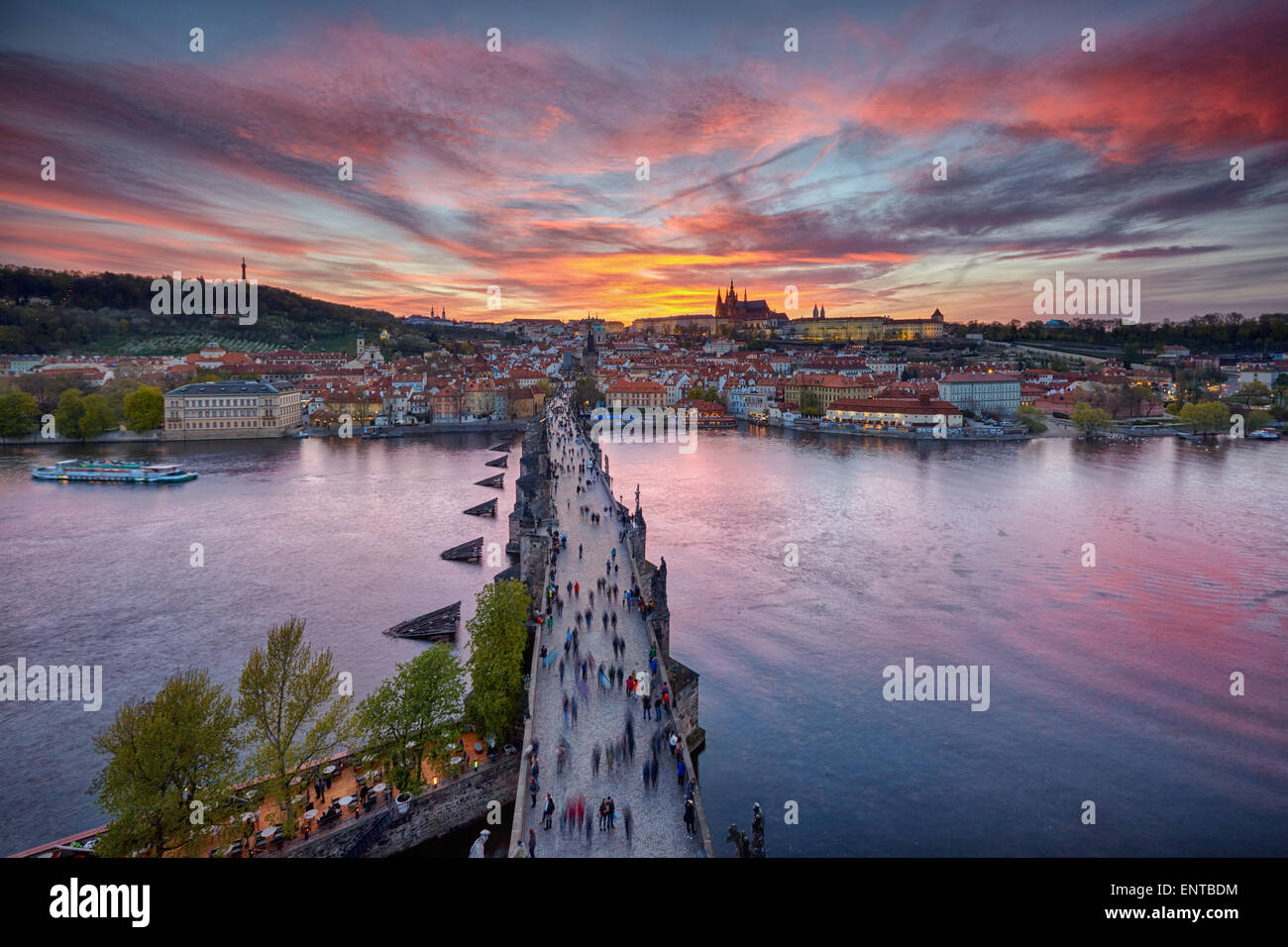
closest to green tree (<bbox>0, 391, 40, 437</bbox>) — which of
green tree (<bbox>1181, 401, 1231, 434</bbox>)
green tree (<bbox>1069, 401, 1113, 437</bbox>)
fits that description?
green tree (<bbox>1069, 401, 1113, 437</bbox>)

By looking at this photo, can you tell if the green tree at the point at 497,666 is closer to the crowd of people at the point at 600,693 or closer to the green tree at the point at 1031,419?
the crowd of people at the point at 600,693

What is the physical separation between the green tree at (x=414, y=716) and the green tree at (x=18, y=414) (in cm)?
4213

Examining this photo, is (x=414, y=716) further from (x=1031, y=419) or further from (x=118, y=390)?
(x=1031, y=419)

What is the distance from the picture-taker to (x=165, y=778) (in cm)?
652

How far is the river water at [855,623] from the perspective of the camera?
8766 mm

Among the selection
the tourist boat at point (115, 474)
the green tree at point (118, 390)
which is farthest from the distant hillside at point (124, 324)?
the tourist boat at point (115, 474)

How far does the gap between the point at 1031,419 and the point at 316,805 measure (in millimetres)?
48230

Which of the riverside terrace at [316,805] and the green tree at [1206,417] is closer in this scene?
the riverside terrace at [316,805]

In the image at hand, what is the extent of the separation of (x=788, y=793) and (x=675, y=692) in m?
1.83

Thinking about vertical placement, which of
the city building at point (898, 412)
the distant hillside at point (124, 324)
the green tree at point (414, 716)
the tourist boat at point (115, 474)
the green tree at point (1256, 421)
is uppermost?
the distant hillside at point (124, 324)

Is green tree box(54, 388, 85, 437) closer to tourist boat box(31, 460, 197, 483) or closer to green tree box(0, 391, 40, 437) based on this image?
green tree box(0, 391, 40, 437)

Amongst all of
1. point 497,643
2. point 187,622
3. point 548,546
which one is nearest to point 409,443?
point 187,622

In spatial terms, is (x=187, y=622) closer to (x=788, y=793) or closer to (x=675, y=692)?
(x=675, y=692)

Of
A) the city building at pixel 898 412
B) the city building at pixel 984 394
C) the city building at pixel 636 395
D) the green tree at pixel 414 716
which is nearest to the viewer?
the green tree at pixel 414 716
